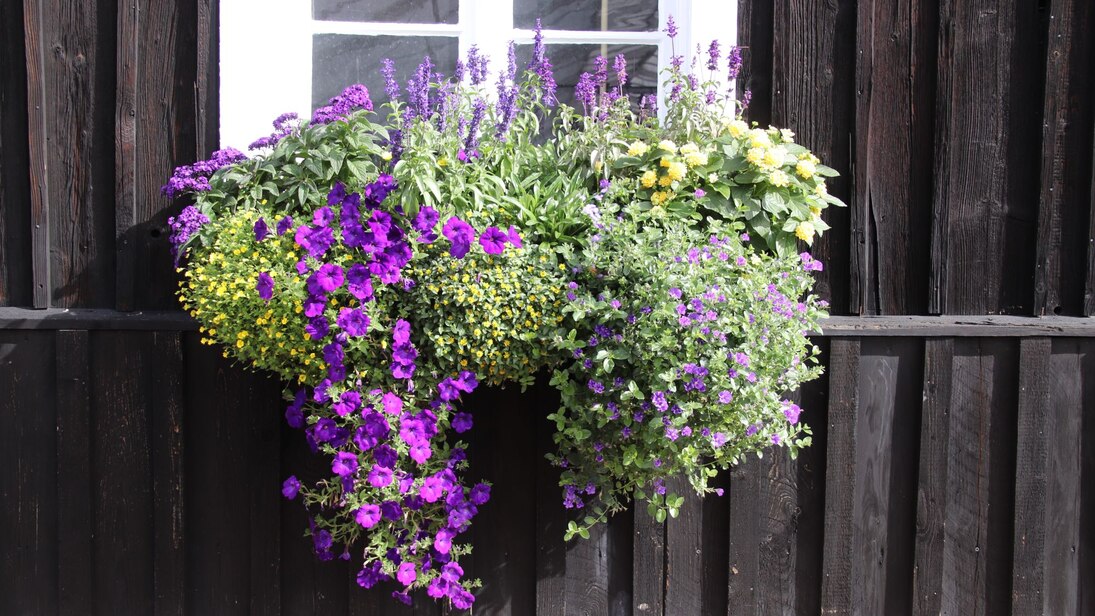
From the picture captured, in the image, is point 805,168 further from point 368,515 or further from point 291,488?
point 291,488

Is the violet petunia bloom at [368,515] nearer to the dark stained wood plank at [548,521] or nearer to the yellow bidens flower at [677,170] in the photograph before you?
the dark stained wood plank at [548,521]

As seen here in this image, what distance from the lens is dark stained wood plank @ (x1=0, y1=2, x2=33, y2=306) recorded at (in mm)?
2430

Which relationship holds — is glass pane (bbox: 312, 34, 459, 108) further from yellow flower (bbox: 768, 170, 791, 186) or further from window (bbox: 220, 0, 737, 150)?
yellow flower (bbox: 768, 170, 791, 186)

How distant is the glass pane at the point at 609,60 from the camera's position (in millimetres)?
2693

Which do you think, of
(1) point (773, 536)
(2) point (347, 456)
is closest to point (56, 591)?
(2) point (347, 456)

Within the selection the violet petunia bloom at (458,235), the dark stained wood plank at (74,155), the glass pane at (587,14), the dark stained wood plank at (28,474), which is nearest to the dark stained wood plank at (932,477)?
the glass pane at (587,14)

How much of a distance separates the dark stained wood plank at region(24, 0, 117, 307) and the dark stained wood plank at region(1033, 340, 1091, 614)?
2.95m

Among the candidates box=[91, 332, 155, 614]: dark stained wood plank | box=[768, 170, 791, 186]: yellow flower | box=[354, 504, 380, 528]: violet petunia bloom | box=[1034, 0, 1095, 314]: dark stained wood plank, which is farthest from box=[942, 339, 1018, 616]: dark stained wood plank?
box=[91, 332, 155, 614]: dark stained wood plank

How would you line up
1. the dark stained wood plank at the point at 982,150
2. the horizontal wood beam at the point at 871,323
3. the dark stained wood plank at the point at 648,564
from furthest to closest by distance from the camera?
the dark stained wood plank at the point at 982,150 → the dark stained wood plank at the point at 648,564 → the horizontal wood beam at the point at 871,323

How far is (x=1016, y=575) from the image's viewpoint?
268 centimetres

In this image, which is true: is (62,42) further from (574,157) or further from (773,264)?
(773,264)

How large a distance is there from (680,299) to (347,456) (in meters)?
0.87

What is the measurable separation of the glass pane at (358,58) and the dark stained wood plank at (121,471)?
0.95 m

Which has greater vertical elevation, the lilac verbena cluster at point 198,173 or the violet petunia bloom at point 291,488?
the lilac verbena cluster at point 198,173
